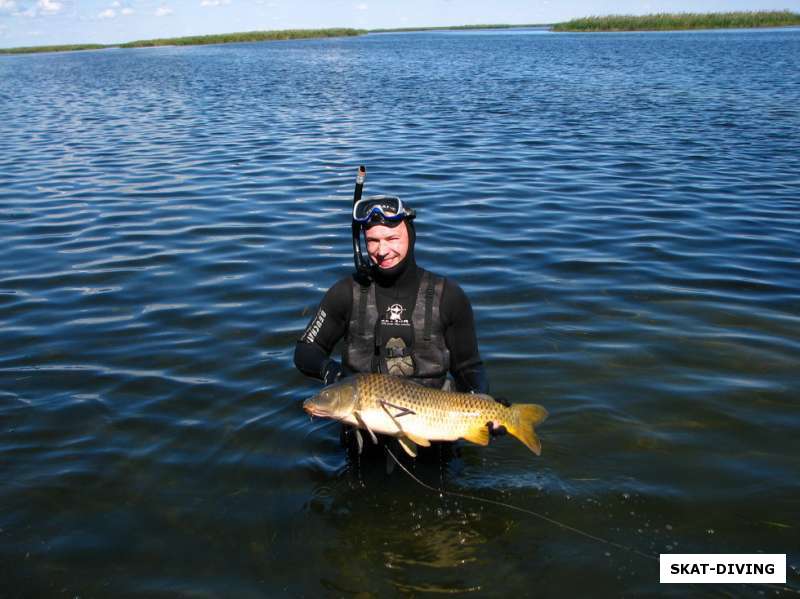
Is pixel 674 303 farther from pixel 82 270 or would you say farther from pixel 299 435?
pixel 82 270

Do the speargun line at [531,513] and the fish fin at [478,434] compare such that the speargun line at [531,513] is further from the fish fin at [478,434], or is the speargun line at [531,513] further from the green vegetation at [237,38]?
the green vegetation at [237,38]

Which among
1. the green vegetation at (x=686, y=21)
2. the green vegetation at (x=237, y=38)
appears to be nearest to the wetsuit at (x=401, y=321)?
the green vegetation at (x=686, y=21)

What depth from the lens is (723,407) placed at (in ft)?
22.9

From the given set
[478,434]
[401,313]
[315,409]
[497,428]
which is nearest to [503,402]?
[497,428]

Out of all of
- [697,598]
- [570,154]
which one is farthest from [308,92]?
[697,598]

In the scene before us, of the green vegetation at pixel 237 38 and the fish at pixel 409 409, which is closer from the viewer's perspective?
the fish at pixel 409 409

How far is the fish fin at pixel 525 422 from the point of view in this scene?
190 inches

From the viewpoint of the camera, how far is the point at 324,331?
226 inches

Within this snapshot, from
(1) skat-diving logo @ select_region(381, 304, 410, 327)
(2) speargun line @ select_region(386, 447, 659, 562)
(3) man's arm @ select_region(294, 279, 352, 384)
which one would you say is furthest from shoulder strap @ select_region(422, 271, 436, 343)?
(2) speargun line @ select_region(386, 447, 659, 562)

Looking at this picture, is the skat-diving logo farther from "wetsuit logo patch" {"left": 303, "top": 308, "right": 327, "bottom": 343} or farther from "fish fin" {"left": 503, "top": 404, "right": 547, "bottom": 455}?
"fish fin" {"left": 503, "top": 404, "right": 547, "bottom": 455}

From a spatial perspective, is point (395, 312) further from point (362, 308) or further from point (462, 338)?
point (462, 338)

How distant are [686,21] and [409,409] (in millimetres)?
108207

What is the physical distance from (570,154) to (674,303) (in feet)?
33.3

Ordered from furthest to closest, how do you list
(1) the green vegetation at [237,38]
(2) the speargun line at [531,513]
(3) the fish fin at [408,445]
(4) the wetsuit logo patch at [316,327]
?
1. (1) the green vegetation at [237,38]
2. (4) the wetsuit logo patch at [316,327]
3. (2) the speargun line at [531,513]
4. (3) the fish fin at [408,445]
